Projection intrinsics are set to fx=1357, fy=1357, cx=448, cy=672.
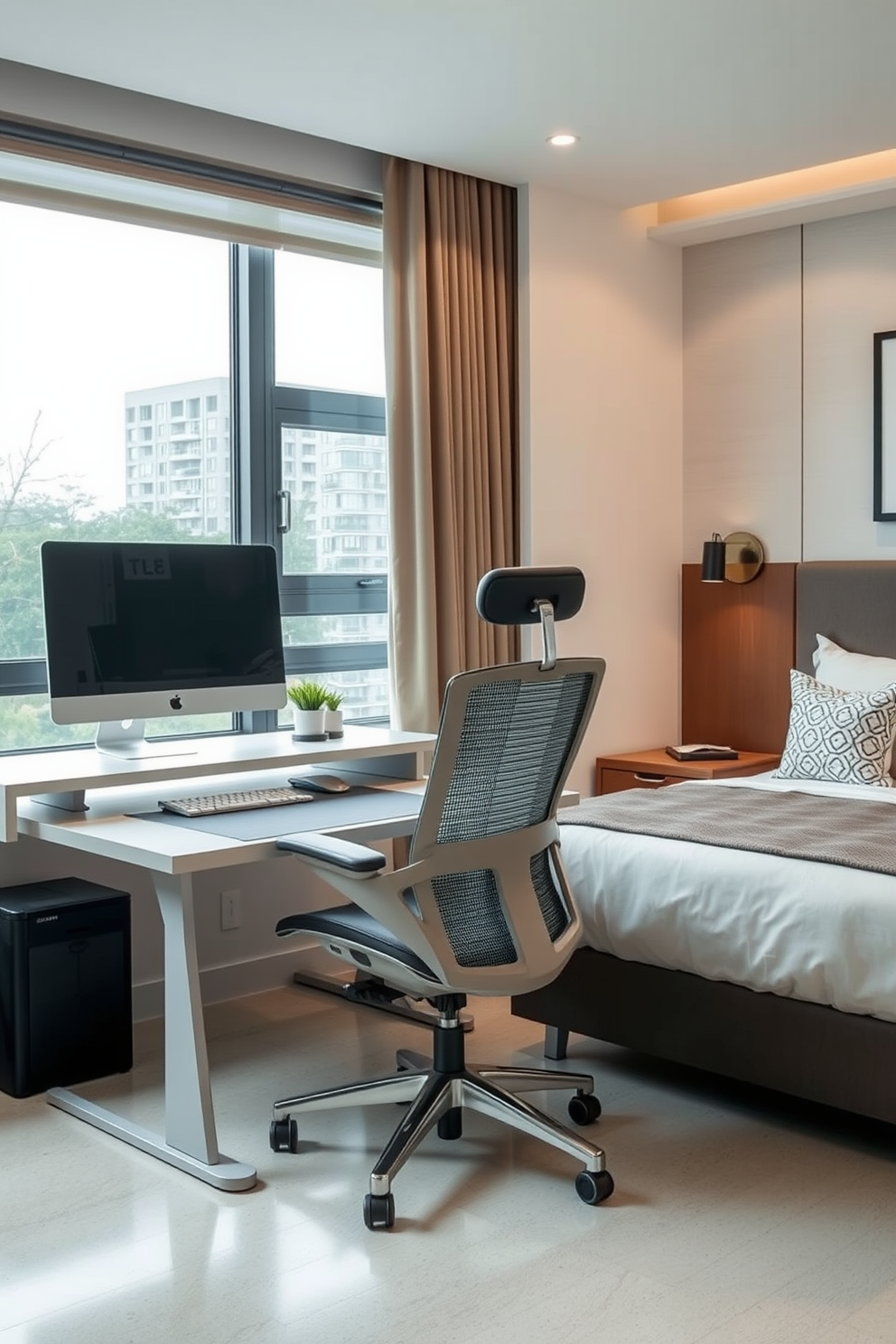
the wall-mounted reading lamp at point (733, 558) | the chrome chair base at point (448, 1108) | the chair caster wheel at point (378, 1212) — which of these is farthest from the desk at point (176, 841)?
the wall-mounted reading lamp at point (733, 558)

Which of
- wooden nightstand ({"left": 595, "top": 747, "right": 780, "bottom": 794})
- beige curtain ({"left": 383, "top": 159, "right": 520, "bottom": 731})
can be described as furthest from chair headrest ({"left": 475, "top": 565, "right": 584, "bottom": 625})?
wooden nightstand ({"left": 595, "top": 747, "right": 780, "bottom": 794})

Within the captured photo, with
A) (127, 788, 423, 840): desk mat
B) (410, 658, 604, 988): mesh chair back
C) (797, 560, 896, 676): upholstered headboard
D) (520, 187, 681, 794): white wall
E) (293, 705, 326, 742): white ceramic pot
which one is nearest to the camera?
(410, 658, 604, 988): mesh chair back

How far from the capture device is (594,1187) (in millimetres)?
2727

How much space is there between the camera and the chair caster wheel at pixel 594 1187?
2.73 metres

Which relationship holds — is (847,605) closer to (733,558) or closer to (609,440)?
(733,558)

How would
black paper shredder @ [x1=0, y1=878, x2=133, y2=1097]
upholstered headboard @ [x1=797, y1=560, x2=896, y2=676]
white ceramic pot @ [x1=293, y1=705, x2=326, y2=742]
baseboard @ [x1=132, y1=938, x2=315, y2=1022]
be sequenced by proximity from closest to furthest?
1. black paper shredder @ [x1=0, y1=878, x2=133, y2=1097]
2. white ceramic pot @ [x1=293, y1=705, x2=326, y2=742]
3. baseboard @ [x1=132, y1=938, x2=315, y2=1022]
4. upholstered headboard @ [x1=797, y1=560, x2=896, y2=676]

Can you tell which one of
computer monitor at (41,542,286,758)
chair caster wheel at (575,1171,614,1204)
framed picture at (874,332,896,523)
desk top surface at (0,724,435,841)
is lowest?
chair caster wheel at (575,1171,614,1204)

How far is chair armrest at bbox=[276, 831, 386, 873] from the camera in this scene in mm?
2646

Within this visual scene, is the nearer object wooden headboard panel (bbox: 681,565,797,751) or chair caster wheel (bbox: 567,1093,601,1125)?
chair caster wheel (bbox: 567,1093,601,1125)

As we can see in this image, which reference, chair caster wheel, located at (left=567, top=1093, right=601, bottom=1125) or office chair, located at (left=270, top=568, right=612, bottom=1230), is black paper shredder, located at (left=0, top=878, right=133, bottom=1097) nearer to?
office chair, located at (left=270, top=568, right=612, bottom=1230)

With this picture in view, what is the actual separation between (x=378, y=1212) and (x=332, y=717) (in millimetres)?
1535

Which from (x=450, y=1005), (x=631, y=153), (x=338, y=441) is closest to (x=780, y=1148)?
(x=450, y=1005)

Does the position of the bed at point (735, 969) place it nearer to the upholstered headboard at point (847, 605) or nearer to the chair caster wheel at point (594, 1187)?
the chair caster wheel at point (594, 1187)

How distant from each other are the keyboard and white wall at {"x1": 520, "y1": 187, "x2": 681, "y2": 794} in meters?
1.67
